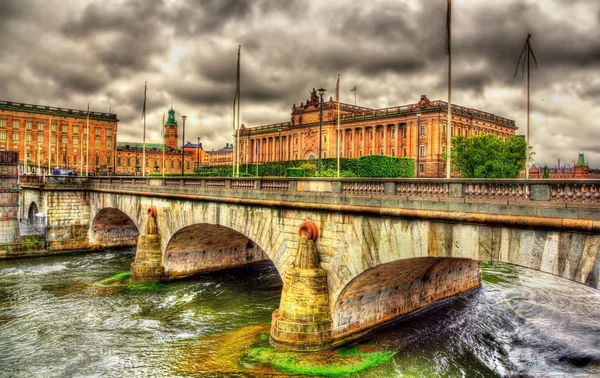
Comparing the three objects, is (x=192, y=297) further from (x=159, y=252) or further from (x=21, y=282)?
(x=21, y=282)

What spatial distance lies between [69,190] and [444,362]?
32.7 metres

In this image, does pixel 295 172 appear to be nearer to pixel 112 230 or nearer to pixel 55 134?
pixel 112 230

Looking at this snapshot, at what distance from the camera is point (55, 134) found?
10575 cm

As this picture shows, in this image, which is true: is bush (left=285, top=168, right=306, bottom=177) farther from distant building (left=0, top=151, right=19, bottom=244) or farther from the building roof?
the building roof

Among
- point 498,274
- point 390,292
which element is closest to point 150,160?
point 498,274

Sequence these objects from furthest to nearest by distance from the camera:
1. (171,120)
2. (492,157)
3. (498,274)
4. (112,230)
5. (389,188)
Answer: (171,120)
(492,157)
(112,230)
(498,274)
(389,188)

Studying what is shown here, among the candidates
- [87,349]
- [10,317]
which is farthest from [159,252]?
[87,349]

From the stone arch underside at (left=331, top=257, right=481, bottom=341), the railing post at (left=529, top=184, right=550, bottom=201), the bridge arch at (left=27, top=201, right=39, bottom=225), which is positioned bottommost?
the stone arch underside at (left=331, top=257, right=481, bottom=341)

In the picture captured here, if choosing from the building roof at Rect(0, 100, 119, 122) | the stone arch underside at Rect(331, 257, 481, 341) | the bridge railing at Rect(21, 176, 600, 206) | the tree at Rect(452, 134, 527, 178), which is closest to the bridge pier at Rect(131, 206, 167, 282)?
the bridge railing at Rect(21, 176, 600, 206)

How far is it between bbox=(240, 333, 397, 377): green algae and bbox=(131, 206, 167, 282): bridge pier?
39.0ft

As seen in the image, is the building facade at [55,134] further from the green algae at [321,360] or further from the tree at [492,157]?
the green algae at [321,360]

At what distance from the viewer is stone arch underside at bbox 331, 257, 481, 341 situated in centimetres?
1532

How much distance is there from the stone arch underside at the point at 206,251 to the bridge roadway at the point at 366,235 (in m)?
0.09

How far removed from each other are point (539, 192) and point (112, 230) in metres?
35.2
